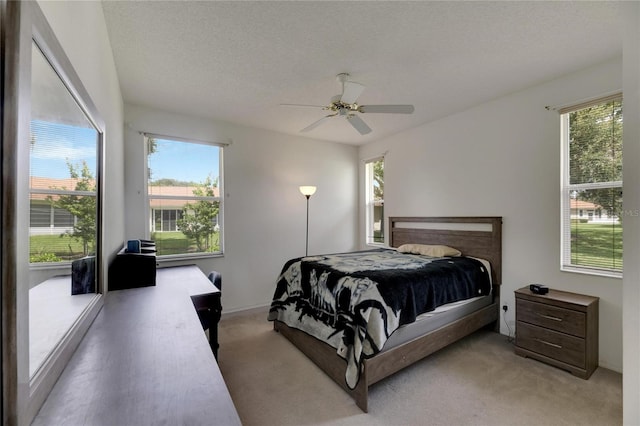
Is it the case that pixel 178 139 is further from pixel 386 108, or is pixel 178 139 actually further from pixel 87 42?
pixel 386 108

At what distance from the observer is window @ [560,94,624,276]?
2.46m

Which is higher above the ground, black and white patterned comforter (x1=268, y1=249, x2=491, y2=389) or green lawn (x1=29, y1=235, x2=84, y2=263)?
green lawn (x1=29, y1=235, x2=84, y2=263)

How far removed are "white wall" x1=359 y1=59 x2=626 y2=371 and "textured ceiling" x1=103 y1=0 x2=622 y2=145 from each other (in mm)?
220

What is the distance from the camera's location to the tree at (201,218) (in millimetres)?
3672

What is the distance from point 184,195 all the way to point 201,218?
371 mm

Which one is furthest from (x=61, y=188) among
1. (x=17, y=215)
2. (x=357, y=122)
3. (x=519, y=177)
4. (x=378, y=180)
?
(x=378, y=180)

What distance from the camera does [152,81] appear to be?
2740 mm

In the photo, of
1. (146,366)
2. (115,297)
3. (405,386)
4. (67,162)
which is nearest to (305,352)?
(405,386)

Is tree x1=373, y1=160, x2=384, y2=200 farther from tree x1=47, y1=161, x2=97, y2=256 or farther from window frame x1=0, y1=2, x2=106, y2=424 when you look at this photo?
window frame x1=0, y1=2, x2=106, y2=424

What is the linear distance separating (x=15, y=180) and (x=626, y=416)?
2635 mm

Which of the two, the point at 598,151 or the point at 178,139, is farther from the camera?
the point at 178,139

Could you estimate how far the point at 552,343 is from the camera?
246cm

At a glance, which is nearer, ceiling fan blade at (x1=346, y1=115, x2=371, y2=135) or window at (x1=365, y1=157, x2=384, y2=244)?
ceiling fan blade at (x1=346, y1=115, x2=371, y2=135)

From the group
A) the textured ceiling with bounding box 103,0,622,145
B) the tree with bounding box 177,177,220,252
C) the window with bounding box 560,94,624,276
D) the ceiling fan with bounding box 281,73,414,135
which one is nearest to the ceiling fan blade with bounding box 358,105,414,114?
the ceiling fan with bounding box 281,73,414,135
